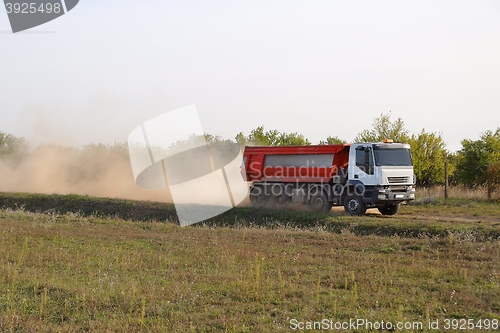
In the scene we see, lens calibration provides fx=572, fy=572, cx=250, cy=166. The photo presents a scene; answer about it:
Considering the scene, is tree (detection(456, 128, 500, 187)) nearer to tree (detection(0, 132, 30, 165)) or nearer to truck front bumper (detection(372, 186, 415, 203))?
truck front bumper (detection(372, 186, 415, 203))

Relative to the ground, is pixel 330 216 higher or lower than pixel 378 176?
lower

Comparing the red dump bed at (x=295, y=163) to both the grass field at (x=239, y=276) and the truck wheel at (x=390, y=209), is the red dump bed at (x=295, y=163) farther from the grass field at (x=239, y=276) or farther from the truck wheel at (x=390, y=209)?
the grass field at (x=239, y=276)

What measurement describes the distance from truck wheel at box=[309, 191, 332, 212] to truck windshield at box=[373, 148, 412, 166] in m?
3.04

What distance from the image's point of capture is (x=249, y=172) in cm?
2830

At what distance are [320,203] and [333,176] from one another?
1.41 metres

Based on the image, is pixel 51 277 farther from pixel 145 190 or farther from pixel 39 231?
pixel 145 190

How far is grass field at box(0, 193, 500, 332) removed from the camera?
30.0 ft

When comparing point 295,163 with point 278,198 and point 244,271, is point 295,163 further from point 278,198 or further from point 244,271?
point 244,271

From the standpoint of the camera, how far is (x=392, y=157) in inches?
923

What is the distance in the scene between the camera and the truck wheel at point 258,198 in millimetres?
27495

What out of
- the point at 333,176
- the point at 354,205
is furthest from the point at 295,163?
the point at 354,205

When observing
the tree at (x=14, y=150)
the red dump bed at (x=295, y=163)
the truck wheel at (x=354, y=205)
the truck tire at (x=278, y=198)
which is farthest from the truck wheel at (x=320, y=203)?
the tree at (x=14, y=150)

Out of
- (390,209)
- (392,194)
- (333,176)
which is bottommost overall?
(390,209)

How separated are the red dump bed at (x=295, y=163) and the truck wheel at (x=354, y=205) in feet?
4.13
